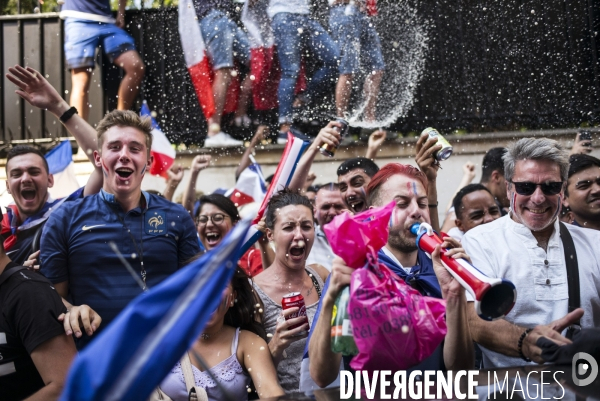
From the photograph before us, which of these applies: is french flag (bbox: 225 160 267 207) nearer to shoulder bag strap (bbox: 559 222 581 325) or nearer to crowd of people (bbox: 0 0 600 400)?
crowd of people (bbox: 0 0 600 400)

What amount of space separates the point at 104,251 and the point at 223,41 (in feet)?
14.7

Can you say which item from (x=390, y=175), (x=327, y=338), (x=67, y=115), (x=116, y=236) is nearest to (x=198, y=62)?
(x=67, y=115)

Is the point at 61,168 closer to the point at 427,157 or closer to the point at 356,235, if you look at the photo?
the point at 427,157

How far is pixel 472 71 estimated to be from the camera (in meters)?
8.40

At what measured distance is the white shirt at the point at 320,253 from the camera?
5.21m

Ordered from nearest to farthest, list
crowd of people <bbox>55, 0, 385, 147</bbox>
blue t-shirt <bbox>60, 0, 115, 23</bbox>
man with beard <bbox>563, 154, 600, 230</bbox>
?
man with beard <bbox>563, 154, 600, 230</bbox>, blue t-shirt <bbox>60, 0, 115, 23</bbox>, crowd of people <bbox>55, 0, 385, 147</bbox>

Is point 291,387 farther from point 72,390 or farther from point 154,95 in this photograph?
point 154,95

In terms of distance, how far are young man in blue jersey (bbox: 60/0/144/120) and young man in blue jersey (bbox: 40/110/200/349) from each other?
12.1ft

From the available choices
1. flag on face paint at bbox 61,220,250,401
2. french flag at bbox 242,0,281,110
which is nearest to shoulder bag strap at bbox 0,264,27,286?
flag on face paint at bbox 61,220,250,401

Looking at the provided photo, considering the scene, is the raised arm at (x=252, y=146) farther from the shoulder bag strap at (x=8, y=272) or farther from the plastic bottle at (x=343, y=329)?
the plastic bottle at (x=343, y=329)

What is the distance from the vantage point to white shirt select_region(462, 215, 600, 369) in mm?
3744

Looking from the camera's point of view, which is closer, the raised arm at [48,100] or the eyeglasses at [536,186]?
the eyeglasses at [536,186]

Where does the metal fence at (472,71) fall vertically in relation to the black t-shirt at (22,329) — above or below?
above

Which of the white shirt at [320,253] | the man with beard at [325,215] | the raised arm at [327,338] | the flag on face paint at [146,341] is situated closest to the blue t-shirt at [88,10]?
the man with beard at [325,215]
